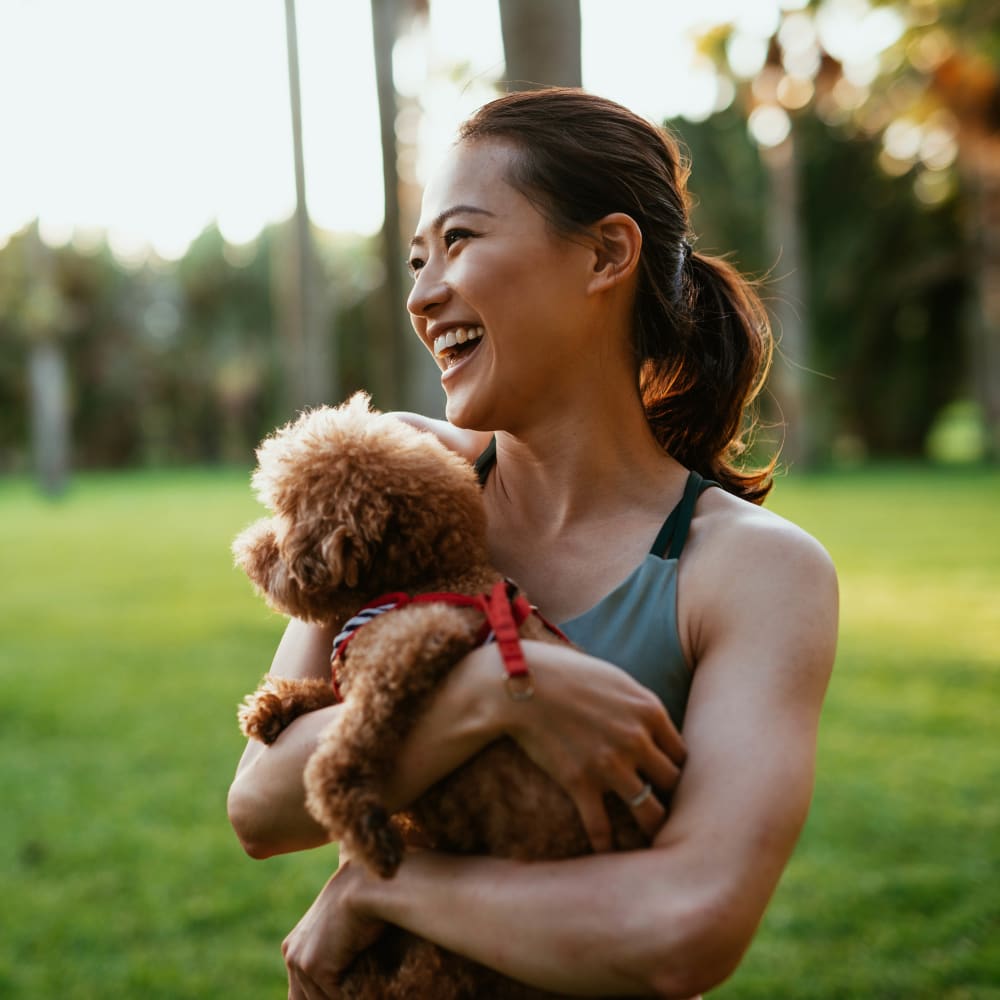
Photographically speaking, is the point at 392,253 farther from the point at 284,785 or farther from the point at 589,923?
the point at 589,923

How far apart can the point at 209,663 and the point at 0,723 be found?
204 cm

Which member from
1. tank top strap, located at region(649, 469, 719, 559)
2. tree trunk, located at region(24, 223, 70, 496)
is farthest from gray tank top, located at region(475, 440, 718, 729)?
tree trunk, located at region(24, 223, 70, 496)

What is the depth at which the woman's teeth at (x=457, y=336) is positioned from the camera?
7.20 ft

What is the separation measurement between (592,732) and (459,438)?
105 cm

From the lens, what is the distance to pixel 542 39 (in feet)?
13.6

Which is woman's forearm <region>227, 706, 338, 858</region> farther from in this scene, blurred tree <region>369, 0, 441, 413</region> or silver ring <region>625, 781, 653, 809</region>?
blurred tree <region>369, 0, 441, 413</region>

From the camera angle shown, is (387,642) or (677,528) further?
(677,528)

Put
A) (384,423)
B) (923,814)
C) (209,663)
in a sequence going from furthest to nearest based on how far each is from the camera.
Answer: (209,663) < (923,814) < (384,423)

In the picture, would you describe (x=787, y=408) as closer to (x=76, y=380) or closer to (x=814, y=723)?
(x=814, y=723)

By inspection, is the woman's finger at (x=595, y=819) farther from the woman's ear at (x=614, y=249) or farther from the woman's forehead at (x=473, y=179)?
the woman's forehead at (x=473, y=179)

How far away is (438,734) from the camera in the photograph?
176 centimetres

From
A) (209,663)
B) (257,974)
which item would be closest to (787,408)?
(209,663)

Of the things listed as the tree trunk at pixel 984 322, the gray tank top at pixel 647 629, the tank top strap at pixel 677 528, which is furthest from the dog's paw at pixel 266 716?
the tree trunk at pixel 984 322

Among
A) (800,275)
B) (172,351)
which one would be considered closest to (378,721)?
(800,275)
